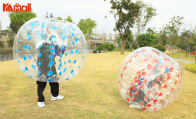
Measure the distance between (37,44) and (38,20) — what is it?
1.94 ft

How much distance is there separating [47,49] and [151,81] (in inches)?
85.9

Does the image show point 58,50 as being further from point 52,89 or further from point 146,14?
point 146,14

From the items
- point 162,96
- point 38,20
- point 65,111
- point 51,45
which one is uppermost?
point 38,20

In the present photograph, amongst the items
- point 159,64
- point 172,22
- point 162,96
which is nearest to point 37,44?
point 159,64

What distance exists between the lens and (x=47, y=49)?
318 cm

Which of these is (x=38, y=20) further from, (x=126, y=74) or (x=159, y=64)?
(x=159, y=64)

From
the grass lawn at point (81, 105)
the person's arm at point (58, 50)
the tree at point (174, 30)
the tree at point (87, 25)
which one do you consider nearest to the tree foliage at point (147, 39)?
the tree at point (174, 30)

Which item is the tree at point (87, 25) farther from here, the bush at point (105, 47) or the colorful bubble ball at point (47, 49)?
the colorful bubble ball at point (47, 49)

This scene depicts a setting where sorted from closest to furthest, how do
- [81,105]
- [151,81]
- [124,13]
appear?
[151,81] < [81,105] < [124,13]

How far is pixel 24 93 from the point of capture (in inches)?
178

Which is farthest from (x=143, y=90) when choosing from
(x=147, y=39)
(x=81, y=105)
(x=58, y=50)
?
(x=147, y=39)

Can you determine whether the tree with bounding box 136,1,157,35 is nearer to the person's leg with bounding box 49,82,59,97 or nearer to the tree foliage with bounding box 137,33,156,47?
the tree foliage with bounding box 137,33,156,47

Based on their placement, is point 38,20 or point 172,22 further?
point 172,22

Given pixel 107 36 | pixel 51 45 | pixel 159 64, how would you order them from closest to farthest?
pixel 51 45 → pixel 159 64 → pixel 107 36
